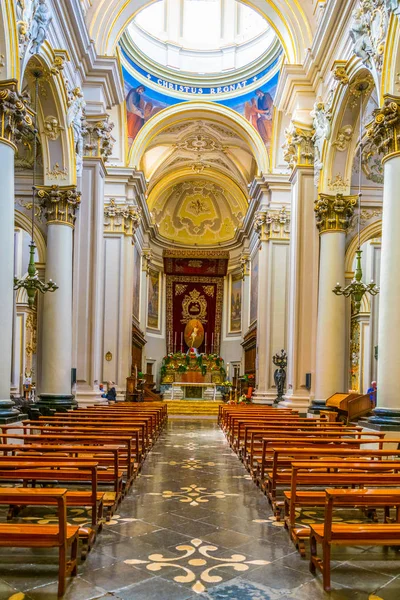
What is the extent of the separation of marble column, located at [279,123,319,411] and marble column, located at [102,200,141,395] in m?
9.65

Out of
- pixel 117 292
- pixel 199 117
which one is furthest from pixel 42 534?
pixel 199 117

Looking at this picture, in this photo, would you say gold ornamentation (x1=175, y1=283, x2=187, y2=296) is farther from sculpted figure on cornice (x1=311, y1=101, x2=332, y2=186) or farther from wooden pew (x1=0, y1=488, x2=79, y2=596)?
wooden pew (x1=0, y1=488, x2=79, y2=596)

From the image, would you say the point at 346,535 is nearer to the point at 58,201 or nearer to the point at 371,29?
the point at 371,29

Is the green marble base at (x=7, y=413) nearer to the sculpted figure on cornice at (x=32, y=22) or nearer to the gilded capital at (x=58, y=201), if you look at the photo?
the sculpted figure on cornice at (x=32, y=22)

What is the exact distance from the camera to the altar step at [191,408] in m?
25.6

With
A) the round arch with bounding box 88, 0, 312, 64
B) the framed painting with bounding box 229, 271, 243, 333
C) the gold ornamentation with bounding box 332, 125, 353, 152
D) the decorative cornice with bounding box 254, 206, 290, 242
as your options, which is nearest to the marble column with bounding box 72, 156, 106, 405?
the round arch with bounding box 88, 0, 312, 64

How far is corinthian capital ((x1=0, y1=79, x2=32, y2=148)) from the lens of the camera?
28.5ft

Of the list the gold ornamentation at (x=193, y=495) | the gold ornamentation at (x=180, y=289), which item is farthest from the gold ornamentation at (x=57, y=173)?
the gold ornamentation at (x=180, y=289)

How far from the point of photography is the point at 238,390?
29047 mm

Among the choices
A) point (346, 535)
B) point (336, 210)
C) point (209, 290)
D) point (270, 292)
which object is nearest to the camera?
point (346, 535)

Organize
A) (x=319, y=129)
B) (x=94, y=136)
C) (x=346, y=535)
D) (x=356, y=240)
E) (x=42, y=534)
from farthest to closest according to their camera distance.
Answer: (x=356, y=240), (x=94, y=136), (x=319, y=129), (x=346, y=535), (x=42, y=534)

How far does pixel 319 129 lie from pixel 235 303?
2225cm

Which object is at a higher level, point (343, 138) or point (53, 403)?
point (343, 138)

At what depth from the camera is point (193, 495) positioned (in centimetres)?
717
